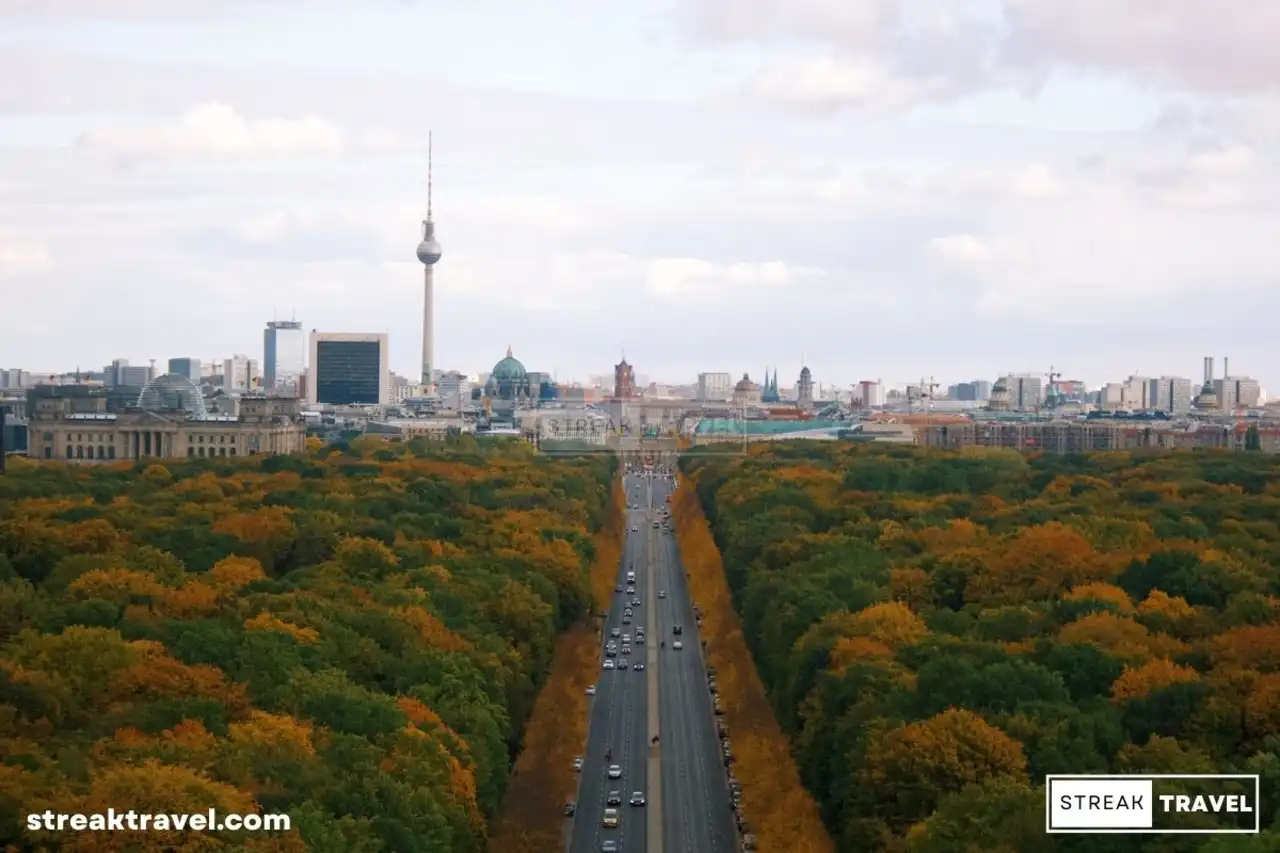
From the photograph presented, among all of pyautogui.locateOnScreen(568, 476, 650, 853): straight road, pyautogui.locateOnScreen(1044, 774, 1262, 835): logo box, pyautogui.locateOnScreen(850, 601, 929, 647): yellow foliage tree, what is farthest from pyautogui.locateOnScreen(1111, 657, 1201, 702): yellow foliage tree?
pyautogui.locateOnScreen(568, 476, 650, 853): straight road

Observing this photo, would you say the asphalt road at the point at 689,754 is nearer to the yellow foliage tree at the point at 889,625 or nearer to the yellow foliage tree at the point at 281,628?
the yellow foliage tree at the point at 889,625

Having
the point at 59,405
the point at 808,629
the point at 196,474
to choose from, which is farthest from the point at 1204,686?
the point at 59,405

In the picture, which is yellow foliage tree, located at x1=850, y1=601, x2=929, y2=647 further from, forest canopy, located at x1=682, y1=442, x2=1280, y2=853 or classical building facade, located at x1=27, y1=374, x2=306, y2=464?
classical building facade, located at x1=27, y1=374, x2=306, y2=464

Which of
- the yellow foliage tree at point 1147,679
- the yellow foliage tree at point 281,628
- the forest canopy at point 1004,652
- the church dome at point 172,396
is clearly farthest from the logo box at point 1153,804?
the church dome at point 172,396

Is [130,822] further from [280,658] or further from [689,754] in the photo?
[689,754]

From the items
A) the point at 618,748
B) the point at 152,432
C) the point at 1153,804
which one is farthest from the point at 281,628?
the point at 152,432

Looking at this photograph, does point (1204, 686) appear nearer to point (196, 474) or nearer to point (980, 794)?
point (980, 794)
